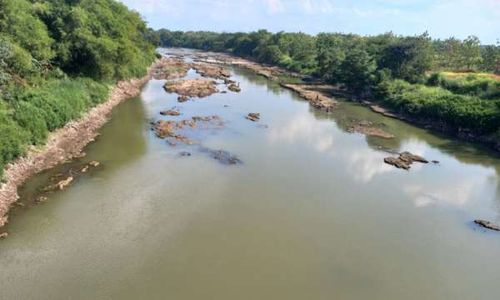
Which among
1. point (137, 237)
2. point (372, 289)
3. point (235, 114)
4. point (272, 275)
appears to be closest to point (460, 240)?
point (372, 289)

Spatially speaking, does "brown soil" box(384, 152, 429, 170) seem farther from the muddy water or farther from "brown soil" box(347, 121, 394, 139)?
"brown soil" box(347, 121, 394, 139)

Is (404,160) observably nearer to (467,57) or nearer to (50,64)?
(50,64)

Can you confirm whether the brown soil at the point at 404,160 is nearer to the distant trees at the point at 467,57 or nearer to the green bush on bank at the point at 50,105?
the green bush on bank at the point at 50,105

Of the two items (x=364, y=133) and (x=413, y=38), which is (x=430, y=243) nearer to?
(x=364, y=133)

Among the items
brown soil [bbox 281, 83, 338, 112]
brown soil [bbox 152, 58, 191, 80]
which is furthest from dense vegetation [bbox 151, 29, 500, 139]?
brown soil [bbox 152, 58, 191, 80]

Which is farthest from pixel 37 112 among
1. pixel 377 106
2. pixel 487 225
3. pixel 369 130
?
pixel 377 106
